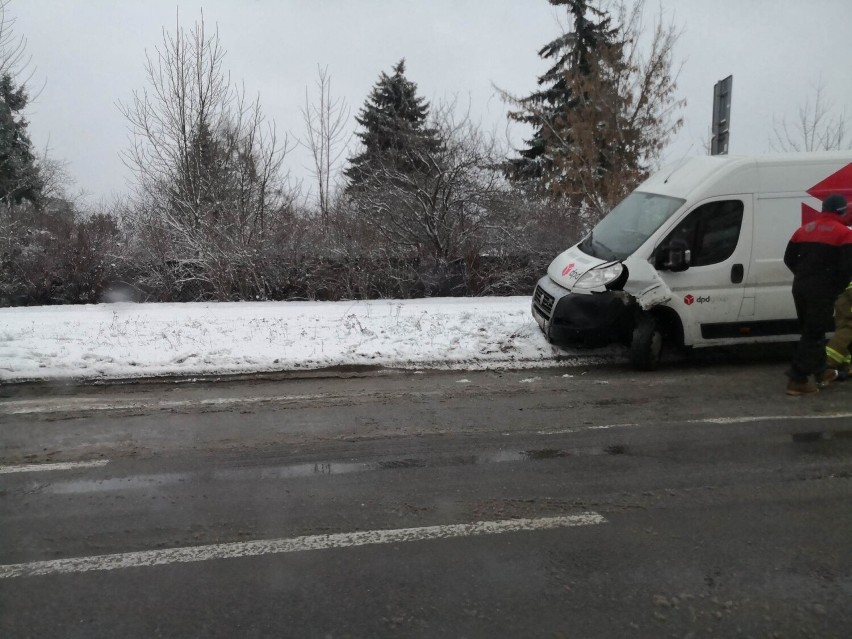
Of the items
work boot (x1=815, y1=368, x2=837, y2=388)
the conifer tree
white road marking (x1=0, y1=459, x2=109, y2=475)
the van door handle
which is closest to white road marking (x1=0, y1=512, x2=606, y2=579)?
white road marking (x1=0, y1=459, x2=109, y2=475)

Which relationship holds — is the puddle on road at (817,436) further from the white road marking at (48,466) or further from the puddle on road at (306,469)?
the white road marking at (48,466)

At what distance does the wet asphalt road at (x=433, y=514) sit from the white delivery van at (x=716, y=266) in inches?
47.0

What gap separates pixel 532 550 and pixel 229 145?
54.7 ft

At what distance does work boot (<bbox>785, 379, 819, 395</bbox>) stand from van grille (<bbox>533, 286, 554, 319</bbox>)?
8.99 ft

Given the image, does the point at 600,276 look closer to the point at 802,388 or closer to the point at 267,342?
the point at 802,388

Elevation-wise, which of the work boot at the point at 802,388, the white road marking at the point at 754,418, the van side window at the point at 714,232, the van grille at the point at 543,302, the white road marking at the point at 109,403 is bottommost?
the white road marking at the point at 109,403

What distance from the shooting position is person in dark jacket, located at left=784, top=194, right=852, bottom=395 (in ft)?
19.8

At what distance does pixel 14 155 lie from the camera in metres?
24.8

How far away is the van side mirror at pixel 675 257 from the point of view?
721 cm

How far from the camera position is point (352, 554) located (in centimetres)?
342

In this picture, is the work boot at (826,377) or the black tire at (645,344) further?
the black tire at (645,344)

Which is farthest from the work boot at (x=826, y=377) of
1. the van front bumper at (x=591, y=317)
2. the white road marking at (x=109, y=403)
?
the white road marking at (x=109, y=403)

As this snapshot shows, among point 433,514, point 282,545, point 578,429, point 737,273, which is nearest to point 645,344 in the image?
point 737,273

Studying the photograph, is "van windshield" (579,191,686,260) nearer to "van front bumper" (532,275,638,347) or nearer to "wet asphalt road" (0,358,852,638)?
"van front bumper" (532,275,638,347)
